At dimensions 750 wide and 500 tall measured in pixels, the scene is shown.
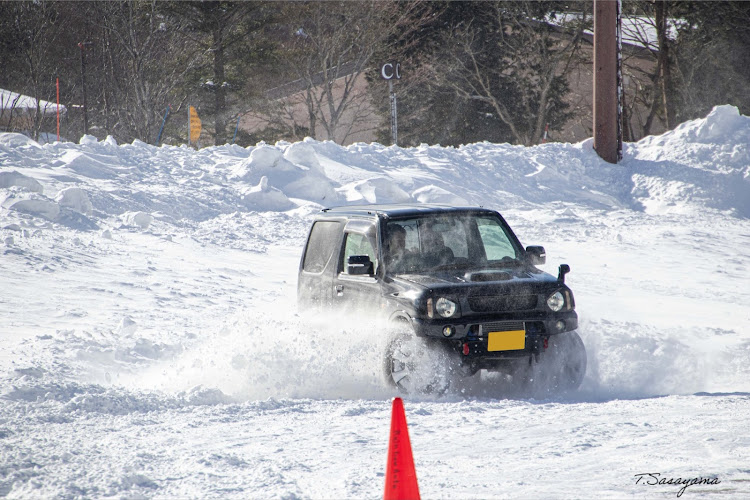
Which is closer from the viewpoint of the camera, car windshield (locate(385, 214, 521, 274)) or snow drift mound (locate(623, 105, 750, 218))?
car windshield (locate(385, 214, 521, 274))

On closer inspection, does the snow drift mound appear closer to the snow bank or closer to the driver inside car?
the snow bank

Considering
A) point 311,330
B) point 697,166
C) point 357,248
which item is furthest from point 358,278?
point 697,166

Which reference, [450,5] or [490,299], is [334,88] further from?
[490,299]

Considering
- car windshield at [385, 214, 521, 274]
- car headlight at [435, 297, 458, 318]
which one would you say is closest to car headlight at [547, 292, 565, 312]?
car windshield at [385, 214, 521, 274]

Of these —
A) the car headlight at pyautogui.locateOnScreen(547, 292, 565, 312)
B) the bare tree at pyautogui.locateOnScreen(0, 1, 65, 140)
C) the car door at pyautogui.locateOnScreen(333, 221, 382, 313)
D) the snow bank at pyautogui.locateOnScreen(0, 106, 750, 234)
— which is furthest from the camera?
the bare tree at pyautogui.locateOnScreen(0, 1, 65, 140)

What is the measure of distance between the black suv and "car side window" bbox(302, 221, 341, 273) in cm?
3

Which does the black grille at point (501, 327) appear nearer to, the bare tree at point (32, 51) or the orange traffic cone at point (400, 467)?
the orange traffic cone at point (400, 467)

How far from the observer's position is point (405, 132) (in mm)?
29984

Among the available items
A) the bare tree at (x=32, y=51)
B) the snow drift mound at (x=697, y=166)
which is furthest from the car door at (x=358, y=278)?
the bare tree at (x=32, y=51)

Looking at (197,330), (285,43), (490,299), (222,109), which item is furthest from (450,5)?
(490,299)

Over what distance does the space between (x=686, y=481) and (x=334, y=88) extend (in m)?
27.4

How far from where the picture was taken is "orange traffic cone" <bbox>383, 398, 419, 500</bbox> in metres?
3.59

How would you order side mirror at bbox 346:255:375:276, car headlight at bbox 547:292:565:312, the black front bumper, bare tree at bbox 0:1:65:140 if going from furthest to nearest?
bare tree at bbox 0:1:65:140
side mirror at bbox 346:255:375:276
car headlight at bbox 547:292:565:312
the black front bumper

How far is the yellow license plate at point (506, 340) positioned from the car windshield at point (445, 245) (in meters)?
0.76
